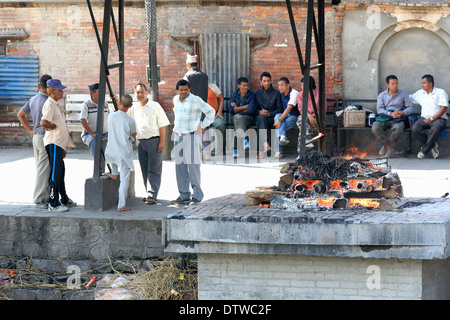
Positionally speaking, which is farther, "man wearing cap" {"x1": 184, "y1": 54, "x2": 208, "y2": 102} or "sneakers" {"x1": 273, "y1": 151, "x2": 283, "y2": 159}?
"sneakers" {"x1": 273, "y1": 151, "x2": 283, "y2": 159}

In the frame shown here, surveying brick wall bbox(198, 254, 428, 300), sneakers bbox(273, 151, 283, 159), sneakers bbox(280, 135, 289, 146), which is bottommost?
brick wall bbox(198, 254, 428, 300)

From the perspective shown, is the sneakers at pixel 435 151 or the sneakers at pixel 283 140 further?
the sneakers at pixel 283 140

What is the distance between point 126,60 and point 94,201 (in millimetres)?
7742

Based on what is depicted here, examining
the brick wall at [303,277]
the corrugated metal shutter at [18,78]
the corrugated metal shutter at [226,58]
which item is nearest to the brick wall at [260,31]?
the corrugated metal shutter at [226,58]

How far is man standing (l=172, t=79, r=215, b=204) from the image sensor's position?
385 inches

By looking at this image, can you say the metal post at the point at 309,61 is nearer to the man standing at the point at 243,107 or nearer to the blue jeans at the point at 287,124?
the blue jeans at the point at 287,124

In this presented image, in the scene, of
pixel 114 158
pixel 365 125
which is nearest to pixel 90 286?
pixel 114 158

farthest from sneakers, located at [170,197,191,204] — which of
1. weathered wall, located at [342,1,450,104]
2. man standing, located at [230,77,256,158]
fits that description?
weathered wall, located at [342,1,450,104]

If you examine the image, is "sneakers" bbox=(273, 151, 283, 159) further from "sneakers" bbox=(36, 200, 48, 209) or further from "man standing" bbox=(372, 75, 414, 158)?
"sneakers" bbox=(36, 200, 48, 209)

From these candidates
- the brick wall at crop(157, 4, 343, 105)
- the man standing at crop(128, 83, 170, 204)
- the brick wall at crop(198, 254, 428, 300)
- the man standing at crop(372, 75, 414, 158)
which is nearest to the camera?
the brick wall at crop(198, 254, 428, 300)

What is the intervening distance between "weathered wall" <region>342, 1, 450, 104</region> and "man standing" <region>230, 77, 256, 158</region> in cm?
207

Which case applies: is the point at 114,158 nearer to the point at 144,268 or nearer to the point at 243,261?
the point at 144,268

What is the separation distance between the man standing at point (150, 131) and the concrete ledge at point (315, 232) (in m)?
2.80

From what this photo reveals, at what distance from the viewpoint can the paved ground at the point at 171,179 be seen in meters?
9.61
